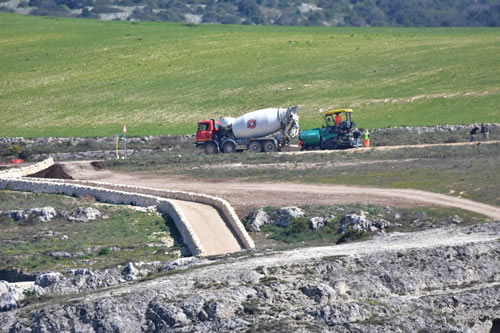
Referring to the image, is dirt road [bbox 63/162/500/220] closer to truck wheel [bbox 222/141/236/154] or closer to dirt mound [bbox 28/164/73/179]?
dirt mound [bbox 28/164/73/179]

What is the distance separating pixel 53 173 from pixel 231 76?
1857 inches

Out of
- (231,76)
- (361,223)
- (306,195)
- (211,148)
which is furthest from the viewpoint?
(231,76)

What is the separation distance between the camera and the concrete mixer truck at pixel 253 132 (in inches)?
2549

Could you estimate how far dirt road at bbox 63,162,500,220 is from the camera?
1763 inches

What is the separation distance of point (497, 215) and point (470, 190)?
610cm

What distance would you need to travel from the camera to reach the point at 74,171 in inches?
2502

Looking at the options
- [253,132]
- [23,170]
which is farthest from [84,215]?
[253,132]

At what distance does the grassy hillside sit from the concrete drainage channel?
28.7 m

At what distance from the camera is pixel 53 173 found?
2419 inches

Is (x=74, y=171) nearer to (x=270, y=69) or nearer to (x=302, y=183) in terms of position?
(x=302, y=183)

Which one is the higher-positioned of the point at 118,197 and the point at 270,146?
the point at 270,146

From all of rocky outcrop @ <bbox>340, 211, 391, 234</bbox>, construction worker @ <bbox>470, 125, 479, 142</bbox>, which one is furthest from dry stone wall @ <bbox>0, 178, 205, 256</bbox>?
construction worker @ <bbox>470, 125, 479, 142</bbox>

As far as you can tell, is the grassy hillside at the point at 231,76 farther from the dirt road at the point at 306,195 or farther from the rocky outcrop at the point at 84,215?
the rocky outcrop at the point at 84,215

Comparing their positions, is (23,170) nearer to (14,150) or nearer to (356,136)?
(14,150)
